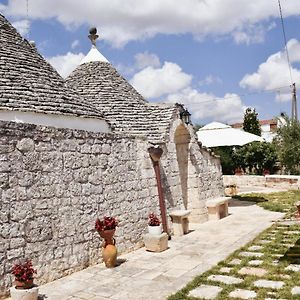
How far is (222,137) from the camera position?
46.1ft

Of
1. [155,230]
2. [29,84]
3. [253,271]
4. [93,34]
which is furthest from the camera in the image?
[93,34]

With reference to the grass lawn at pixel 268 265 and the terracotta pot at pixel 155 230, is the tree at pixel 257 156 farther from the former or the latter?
the terracotta pot at pixel 155 230

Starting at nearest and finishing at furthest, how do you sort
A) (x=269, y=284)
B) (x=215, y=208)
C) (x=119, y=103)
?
(x=269, y=284)
(x=215, y=208)
(x=119, y=103)

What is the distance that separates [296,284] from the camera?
5.55m

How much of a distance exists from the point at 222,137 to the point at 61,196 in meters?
8.61

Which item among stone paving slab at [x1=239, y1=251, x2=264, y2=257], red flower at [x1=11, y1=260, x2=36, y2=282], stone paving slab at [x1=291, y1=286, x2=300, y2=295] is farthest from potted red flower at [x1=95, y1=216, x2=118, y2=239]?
stone paving slab at [x1=291, y1=286, x2=300, y2=295]

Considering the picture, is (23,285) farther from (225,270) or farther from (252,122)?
(252,122)

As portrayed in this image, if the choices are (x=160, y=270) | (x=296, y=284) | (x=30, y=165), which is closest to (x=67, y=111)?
(x=30, y=165)

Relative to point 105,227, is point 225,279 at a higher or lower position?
lower

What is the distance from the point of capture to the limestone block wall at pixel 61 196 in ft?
19.0

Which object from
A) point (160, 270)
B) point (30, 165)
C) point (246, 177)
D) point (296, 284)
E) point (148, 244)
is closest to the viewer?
point (296, 284)

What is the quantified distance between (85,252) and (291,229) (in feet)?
17.0

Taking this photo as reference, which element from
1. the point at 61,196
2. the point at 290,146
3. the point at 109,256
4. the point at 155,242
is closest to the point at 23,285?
the point at 61,196

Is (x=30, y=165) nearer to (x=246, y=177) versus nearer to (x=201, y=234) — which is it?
(x=201, y=234)
